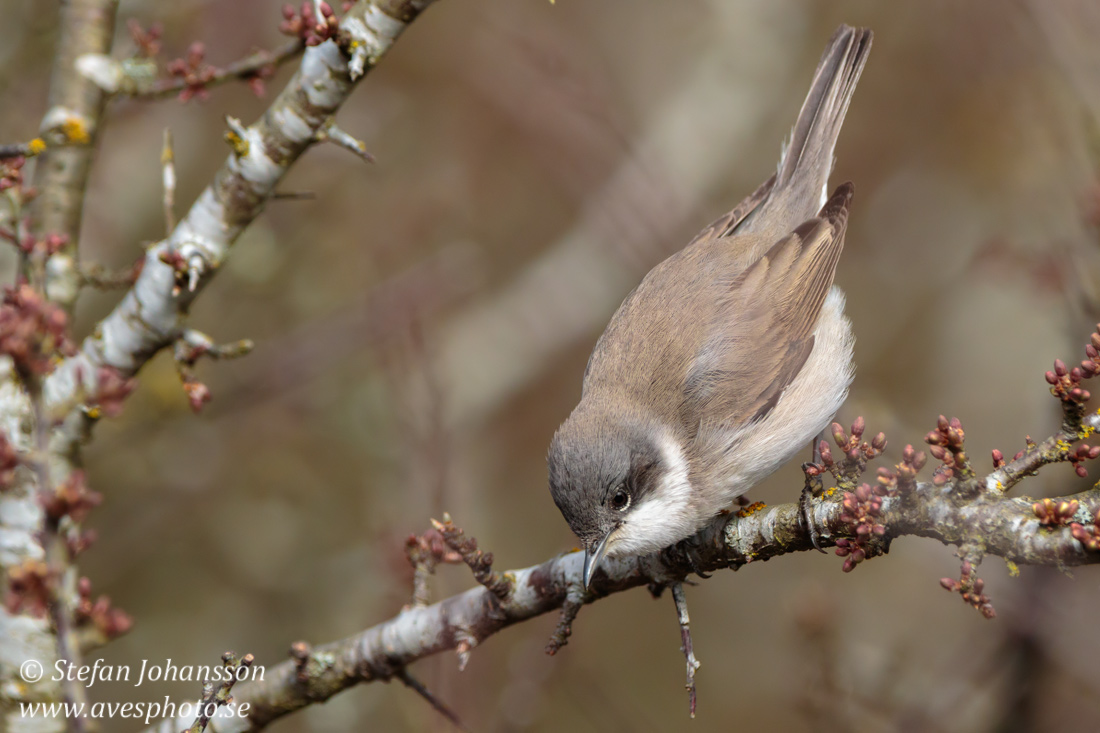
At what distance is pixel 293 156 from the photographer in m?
3.12

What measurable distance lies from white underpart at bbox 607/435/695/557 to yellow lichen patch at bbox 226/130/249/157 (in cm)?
198

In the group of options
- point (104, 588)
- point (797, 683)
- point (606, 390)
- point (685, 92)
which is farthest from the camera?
point (685, 92)

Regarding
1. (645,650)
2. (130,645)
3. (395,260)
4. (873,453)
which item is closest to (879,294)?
(645,650)

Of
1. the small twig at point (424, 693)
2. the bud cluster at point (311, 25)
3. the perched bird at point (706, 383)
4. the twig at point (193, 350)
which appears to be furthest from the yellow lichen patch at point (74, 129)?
the small twig at point (424, 693)

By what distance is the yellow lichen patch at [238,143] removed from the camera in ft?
9.93

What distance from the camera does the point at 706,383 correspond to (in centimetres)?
378

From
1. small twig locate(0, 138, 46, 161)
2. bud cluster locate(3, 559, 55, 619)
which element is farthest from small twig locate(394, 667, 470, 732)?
small twig locate(0, 138, 46, 161)

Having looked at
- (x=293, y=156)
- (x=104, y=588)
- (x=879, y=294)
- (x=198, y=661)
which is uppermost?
(x=879, y=294)

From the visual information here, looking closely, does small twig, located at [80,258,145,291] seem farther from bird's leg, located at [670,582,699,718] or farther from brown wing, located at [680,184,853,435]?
bird's leg, located at [670,582,699,718]

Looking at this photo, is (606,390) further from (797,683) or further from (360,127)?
(360,127)

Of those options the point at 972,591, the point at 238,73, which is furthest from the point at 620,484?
the point at 238,73

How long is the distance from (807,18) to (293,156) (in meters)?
6.85

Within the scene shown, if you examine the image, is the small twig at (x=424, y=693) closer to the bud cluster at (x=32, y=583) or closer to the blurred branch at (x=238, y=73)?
the bud cluster at (x=32, y=583)

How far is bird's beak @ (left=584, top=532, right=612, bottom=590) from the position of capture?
3.04 m
